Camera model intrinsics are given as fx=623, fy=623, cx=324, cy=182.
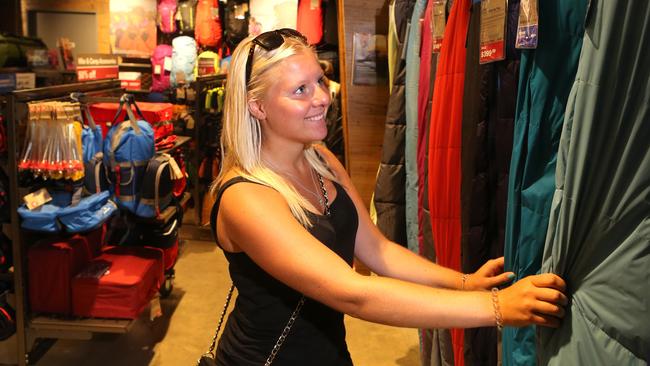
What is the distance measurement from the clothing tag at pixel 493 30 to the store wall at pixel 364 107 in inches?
100

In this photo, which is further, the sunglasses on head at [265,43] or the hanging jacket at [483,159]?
the hanging jacket at [483,159]

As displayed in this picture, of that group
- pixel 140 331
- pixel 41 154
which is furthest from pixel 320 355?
pixel 140 331

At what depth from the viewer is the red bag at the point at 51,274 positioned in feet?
10.6

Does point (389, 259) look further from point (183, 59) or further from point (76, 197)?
point (183, 59)

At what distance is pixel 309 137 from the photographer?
166cm

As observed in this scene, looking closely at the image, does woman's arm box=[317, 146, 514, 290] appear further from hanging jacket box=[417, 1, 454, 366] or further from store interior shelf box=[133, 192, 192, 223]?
store interior shelf box=[133, 192, 192, 223]

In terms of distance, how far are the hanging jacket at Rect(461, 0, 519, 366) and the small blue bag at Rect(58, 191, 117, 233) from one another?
1993mm

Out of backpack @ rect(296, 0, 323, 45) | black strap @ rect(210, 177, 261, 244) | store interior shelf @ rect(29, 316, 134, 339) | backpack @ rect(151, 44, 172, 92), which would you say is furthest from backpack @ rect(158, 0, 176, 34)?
black strap @ rect(210, 177, 261, 244)

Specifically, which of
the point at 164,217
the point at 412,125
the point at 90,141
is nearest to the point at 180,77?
the point at 164,217

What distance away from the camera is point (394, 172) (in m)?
3.12

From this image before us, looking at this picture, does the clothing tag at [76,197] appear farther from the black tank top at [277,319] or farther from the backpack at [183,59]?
the backpack at [183,59]

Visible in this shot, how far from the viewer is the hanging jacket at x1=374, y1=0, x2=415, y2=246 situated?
3.11 meters

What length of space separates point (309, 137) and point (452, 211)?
0.73m

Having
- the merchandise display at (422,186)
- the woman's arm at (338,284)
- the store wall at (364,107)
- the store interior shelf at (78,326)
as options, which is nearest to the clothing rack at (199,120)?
the merchandise display at (422,186)
